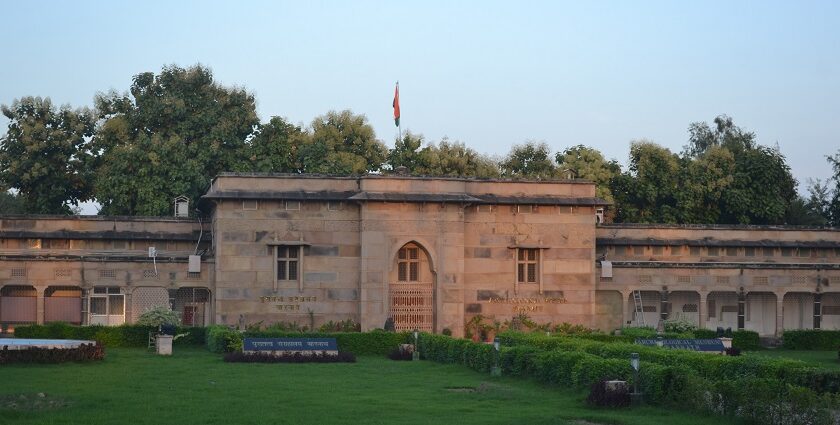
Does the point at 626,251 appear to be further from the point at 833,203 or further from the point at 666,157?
the point at 833,203

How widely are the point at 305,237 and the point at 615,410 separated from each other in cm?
2363

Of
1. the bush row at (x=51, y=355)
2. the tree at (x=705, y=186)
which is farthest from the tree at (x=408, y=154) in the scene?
the bush row at (x=51, y=355)

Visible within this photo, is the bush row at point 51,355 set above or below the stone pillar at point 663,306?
below

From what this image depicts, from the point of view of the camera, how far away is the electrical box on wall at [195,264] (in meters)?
45.8

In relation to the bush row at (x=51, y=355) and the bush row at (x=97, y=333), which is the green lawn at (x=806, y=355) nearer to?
the bush row at (x=97, y=333)

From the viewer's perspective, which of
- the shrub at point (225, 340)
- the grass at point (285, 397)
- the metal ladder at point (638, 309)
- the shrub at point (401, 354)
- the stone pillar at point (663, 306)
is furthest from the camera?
the stone pillar at point (663, 306)

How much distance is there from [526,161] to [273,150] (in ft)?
64.1

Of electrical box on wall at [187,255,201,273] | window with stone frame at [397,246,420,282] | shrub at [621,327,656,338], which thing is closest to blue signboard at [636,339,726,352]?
shrub at [621,327,656,338]

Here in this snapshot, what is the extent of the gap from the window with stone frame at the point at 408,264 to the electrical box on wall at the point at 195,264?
747 cm

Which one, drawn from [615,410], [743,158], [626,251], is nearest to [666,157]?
[743,158]

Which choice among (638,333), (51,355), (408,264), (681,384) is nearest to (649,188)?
(408,264)

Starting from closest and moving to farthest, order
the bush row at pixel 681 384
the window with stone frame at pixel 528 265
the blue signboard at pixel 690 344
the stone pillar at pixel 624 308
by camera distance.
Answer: the bush row at pixel 681 384, the blue signboard at pixel 690 344, the window with stone frame at pixel 528 265, the stone pillar at pixel 624 308

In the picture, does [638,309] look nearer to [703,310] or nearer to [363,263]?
[703,310]

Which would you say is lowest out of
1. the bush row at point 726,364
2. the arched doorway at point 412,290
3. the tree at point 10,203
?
the bush row at point 726,364
